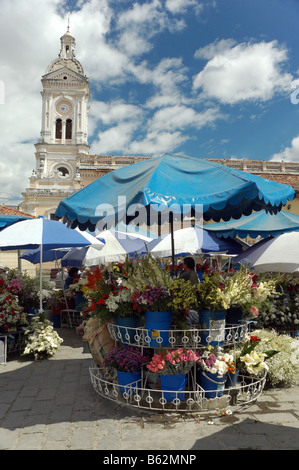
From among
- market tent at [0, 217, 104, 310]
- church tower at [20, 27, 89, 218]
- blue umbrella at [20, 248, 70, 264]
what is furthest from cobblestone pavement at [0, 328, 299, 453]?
church tower at [20, 27, 89, 218]

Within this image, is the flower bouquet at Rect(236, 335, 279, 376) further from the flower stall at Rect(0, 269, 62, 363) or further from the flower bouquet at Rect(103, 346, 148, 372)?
the flower stall at Rect(0, 269, 62, 363)

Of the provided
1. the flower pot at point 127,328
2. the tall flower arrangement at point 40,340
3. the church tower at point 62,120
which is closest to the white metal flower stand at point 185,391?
the flower pot at point 127,328

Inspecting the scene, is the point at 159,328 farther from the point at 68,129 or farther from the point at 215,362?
the point at 68,129

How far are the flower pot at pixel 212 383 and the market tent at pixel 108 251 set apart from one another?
440 cm

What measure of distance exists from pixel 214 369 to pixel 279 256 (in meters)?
3.16

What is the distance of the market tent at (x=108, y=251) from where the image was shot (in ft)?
31.2

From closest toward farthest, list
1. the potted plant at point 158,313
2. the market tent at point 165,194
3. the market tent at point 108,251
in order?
the market tent at point 165,194 < the potted plant at point 158,313 < the market tent at point 108,251

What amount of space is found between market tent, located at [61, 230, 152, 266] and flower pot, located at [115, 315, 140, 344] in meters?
3.99

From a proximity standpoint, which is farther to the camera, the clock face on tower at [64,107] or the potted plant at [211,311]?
the clock face on tower at [64,107]

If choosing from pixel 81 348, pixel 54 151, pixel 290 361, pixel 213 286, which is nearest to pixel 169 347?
pixel 213 286

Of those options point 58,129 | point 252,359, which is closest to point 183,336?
point 252,359

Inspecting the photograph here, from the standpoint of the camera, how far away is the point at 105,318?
15.1ft

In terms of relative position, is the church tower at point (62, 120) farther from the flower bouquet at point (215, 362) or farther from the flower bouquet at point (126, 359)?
the flower bouquet at point (215, 362)

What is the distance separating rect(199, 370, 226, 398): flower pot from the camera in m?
4.32
